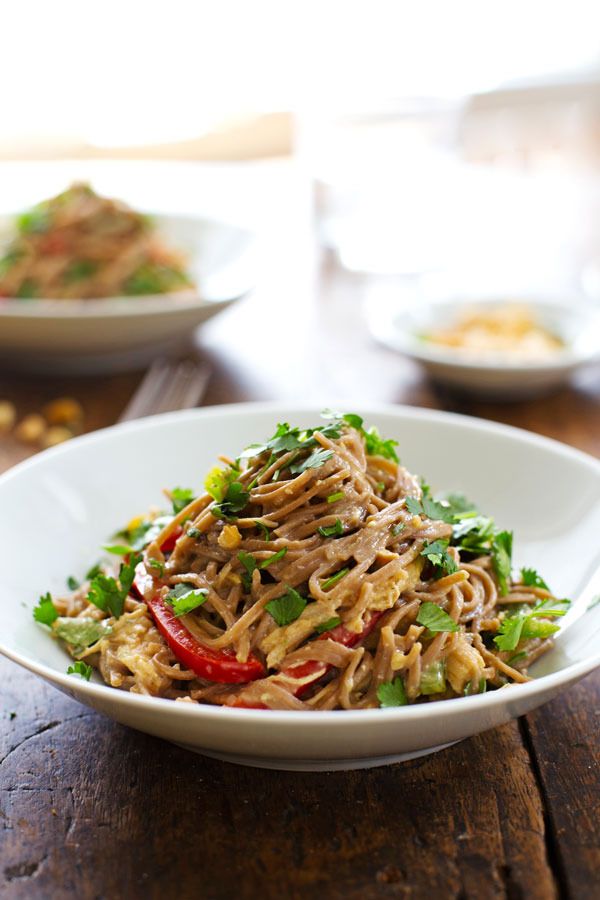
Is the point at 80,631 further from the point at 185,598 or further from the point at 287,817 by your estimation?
the point at 287,817

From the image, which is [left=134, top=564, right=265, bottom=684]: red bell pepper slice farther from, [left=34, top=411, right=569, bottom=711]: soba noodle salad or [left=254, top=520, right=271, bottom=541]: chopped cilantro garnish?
[left=254, top=520, right=271, bottom=541]: chopped cilantro garnish

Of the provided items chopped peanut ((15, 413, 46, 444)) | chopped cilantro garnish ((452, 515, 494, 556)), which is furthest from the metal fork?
chopped cilantro garnish ((452, 515, 494, 556))

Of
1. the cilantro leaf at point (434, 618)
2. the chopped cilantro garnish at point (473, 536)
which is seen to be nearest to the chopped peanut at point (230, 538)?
the cilantro leaf at point (434, 618)

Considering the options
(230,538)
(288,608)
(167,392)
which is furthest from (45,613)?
(167,392)

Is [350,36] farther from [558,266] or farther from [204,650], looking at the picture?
[204,650]

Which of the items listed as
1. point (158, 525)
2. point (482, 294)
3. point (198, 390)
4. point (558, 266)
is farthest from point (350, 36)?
point (158, 525)

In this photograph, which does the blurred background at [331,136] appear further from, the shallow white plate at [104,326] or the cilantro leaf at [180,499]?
the cilantro leaf at [180,499]

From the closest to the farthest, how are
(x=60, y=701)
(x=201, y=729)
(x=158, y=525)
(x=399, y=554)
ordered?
1. (x=201, y=729)
2. (x=399, y=554)
3. (x=60, y=701)
4. (x=158, y=525)
